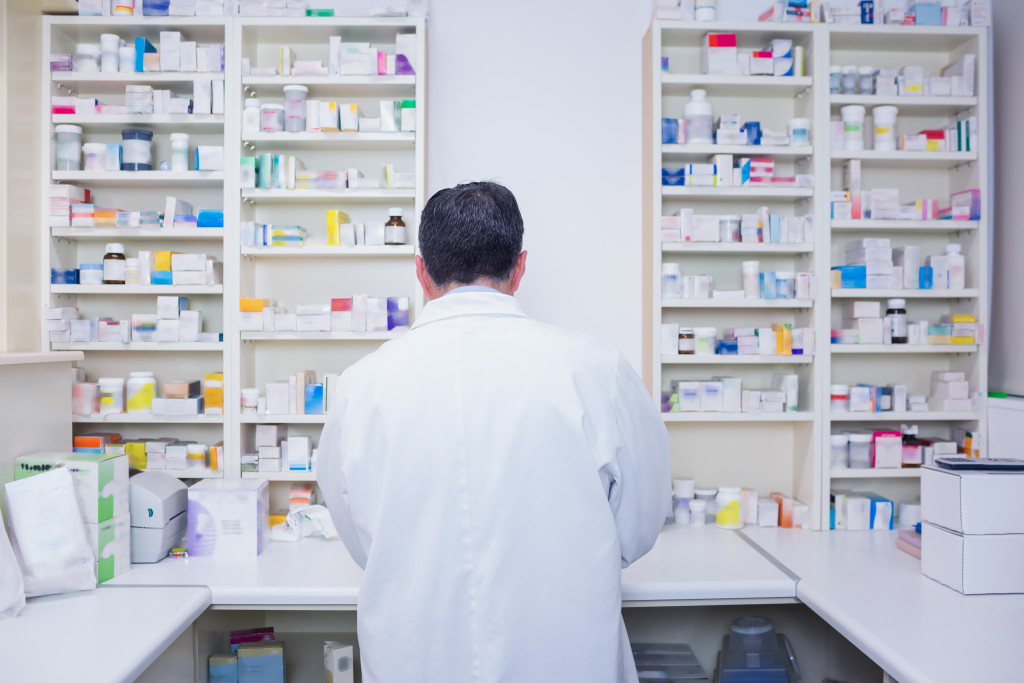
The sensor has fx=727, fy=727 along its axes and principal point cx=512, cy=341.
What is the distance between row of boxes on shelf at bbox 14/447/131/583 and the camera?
215cm

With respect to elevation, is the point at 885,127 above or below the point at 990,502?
above

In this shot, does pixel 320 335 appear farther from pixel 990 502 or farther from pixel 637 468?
pixel 990 502

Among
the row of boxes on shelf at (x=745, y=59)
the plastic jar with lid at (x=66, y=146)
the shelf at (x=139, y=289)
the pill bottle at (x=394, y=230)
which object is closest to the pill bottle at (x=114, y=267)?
the shelf at (x=139, y=289)

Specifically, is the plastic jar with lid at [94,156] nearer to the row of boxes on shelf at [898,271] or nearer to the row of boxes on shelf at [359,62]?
the row of boxes on shelf at [359,62]

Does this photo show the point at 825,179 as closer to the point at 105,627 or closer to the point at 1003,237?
the point at 1003,237

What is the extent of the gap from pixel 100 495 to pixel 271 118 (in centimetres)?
156

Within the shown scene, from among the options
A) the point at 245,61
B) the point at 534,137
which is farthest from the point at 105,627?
the point at 534,137

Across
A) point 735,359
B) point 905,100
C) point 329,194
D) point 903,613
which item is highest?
point 905,100

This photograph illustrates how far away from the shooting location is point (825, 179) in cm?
296

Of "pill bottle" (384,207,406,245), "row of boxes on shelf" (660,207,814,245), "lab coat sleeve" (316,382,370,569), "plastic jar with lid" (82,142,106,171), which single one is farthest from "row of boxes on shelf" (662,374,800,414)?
"plastic jar with lid" (82,142,106,171)

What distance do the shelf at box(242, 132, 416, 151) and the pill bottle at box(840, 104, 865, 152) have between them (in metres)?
1.77

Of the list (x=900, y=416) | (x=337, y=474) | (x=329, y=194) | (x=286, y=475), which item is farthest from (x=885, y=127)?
(x=286, y=475)

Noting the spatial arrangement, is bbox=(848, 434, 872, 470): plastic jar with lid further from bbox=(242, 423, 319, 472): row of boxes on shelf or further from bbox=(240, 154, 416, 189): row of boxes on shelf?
bbox=(242, 423, 319, 472): row of boxes on shelf

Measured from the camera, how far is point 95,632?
71.7 inches
